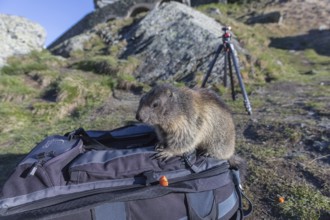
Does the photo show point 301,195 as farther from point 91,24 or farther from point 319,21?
point 91,24

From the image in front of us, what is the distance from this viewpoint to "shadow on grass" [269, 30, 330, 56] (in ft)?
45.1

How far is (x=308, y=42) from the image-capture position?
1461 cm

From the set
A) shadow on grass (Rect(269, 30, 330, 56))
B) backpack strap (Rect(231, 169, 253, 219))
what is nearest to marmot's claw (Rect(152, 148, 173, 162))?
backpack strap (Rect(231, 169, 253, 219))

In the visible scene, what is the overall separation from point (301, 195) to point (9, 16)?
39.5 feet

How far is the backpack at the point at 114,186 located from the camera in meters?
2.55

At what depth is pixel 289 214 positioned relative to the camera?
3543 millimetres

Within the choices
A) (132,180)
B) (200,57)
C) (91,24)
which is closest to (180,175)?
(132,180)

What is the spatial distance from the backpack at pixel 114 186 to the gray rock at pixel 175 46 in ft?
17.5

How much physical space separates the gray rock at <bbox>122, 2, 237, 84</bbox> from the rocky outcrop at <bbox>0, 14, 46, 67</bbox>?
11.7 ft

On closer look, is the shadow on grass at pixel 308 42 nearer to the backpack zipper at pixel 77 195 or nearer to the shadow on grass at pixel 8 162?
the shadow on grass at pixel 8 162

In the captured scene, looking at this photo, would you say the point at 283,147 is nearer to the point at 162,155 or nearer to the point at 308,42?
the point at 162,155

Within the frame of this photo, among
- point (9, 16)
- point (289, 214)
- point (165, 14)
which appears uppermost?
point (9, 16)

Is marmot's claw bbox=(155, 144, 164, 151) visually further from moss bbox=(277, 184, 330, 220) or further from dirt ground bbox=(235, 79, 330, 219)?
moss bbox=(277, 184, 330, 220)

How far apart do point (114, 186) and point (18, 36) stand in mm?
10808
